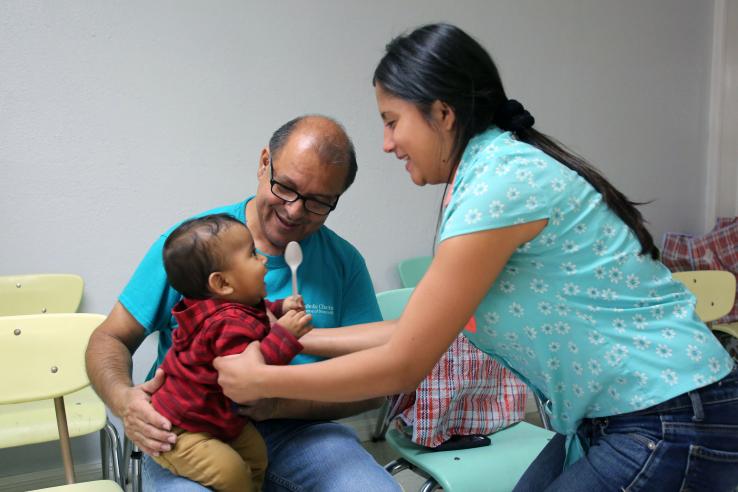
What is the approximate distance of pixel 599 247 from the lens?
98 cm

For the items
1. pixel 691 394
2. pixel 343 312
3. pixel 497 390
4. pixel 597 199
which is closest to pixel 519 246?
pixel 597 199

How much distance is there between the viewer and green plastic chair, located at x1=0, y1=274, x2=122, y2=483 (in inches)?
77.2

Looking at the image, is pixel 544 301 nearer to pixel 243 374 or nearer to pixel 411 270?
pixel 243 374

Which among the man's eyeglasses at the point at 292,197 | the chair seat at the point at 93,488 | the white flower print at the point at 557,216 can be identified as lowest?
the chair seat at the point at 93,488

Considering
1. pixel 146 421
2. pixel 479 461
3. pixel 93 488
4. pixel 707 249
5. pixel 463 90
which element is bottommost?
pixel 707 249

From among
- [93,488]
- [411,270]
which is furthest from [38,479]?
[411,270]

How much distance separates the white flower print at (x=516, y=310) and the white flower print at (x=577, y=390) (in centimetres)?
15

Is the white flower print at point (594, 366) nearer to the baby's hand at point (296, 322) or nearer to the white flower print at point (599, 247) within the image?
the white flower print at point (599, 247)

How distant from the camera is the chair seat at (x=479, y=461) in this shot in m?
1.65

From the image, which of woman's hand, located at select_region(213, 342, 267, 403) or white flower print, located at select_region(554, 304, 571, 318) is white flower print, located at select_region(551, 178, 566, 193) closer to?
white flower print, located at select_region(554, 304, 571, 318)

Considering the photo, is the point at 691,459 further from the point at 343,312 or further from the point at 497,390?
the point at 497,390

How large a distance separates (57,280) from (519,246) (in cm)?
207

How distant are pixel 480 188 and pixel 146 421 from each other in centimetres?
75

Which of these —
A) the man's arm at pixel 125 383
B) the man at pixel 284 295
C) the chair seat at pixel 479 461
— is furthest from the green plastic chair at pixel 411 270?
the man's arm at pixel 125 383
